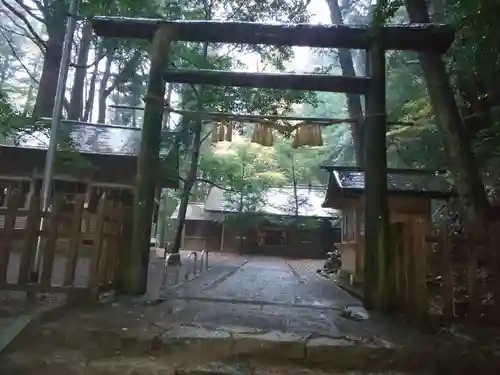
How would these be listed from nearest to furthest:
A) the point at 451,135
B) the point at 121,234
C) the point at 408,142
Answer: the point at 121,234 → the point at 451,135 → the point at 408,142

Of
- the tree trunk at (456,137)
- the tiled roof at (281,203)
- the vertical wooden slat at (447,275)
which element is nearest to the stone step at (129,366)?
the vertical wooden slat at (447,275)

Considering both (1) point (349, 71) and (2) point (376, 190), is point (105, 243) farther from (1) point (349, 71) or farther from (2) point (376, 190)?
(1) point (349, 71)

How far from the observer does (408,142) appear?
42.6 feet

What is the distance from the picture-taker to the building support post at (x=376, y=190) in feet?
16.6

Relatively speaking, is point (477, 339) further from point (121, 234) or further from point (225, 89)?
point (225, 89)

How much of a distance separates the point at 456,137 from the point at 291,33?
3847mm

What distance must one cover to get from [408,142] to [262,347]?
11.1 metres

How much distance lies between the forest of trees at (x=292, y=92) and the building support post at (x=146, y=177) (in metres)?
1.88

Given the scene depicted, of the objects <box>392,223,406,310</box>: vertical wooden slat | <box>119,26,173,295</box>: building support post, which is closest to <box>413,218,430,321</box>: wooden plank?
<box>392,223,406,310</box>: vertical wooden slat

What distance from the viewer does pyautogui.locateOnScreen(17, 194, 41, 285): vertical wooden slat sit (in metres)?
4.71

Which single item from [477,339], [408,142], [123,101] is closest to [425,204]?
[408,142]

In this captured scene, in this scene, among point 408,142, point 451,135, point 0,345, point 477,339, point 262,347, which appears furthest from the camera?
point 408,142

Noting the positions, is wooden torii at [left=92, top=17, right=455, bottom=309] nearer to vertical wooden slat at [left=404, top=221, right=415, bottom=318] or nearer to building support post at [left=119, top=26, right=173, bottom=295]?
building support post at [left=119, top=26, right=173, bottom=295]

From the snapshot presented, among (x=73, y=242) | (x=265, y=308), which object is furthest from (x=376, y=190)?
(x=73, y=242)
